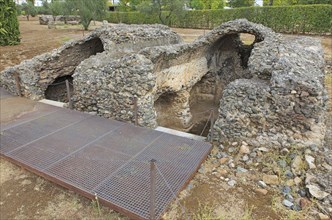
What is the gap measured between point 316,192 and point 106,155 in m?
3.66

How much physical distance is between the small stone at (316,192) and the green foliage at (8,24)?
1726 centimetres

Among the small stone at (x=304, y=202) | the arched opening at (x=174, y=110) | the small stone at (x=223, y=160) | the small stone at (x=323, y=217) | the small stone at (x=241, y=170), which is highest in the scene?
the small stone at (x=223, y=160)

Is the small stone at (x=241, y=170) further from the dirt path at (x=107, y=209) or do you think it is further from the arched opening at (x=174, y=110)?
the arched opening at (x=174, y=110)

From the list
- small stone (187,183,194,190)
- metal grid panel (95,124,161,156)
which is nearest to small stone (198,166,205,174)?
small stone (187,183,194,190)

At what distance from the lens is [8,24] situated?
15766mm

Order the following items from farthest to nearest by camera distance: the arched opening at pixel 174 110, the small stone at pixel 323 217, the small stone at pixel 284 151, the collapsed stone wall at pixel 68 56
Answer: the arched opening at pixel 174 110
the collapsed stone wall at pixel 68 56
the small stone at pixel 284 151
the small stone at pixel 323 217

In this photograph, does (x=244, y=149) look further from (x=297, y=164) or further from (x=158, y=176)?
(x=158, y=176)

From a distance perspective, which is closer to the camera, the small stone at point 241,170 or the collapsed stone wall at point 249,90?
the small stone at point 241,170

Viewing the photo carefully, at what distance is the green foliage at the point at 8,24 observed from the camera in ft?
48.9

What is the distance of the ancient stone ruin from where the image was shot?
5.16 meters

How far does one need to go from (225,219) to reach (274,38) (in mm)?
7230

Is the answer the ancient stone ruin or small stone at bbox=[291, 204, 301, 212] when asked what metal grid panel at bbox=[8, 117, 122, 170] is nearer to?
the ancient stone ruin

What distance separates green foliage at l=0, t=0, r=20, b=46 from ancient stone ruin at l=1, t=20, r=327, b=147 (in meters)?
8.36

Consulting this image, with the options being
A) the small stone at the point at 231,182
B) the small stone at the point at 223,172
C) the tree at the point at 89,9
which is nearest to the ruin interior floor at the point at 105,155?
the small stone at the point at 223,172
